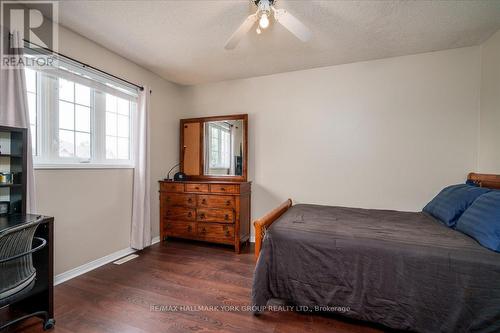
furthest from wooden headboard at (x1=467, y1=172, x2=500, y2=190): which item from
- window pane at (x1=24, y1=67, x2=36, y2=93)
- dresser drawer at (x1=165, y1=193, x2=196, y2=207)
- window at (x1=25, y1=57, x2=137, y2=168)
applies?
window pane at (x1=24, y1=67, x2=36, y2=93)

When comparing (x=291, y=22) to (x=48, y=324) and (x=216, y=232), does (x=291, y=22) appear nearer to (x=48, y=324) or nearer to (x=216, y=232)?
(x=216, y=232)

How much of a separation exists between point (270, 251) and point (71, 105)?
243 cm

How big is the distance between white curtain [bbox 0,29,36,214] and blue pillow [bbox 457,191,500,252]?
10.8 feet

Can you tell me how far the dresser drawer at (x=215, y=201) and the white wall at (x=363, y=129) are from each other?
520 millimetres

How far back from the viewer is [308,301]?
1674 mm

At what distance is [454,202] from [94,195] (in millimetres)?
3541

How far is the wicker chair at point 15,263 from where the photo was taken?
3.92ft

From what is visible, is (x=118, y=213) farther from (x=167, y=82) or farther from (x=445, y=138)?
(x=445, y=138)

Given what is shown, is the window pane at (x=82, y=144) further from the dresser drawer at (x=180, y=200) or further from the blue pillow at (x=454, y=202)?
the blue pillow at (x=454, y=202)

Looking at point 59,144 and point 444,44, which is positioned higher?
point 444,44

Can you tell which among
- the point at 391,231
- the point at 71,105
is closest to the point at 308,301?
the point at 391,231

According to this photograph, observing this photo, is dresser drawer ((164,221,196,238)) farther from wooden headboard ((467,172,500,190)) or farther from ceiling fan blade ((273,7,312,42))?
wooden headboard ((467,172,500,190))

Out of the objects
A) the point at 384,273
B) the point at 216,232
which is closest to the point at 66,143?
the point at 216,232

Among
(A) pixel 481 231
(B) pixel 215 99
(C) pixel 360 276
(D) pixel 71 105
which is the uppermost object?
(B) pixel 215 99
